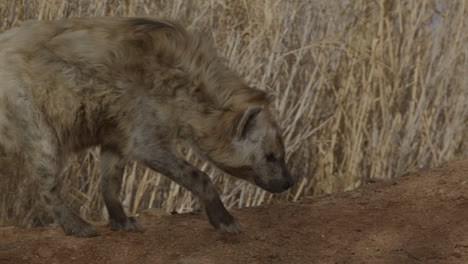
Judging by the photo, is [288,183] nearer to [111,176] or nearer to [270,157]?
[270,157]

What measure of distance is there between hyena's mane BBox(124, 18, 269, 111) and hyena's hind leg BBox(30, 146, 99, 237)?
823 millimetres

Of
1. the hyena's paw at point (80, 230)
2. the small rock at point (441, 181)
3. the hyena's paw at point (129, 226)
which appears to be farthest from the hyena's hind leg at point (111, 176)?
the small rock at point (441, 181)

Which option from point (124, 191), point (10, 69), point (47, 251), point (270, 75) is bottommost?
point (124, 191)

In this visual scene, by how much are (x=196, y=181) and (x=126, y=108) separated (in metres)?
0.56

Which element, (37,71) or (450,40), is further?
(450,40)

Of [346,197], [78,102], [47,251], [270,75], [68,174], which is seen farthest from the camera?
[270,75]

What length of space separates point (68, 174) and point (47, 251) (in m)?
1.61

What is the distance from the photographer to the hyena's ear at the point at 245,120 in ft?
13.8

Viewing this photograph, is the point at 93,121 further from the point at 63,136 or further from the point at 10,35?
the point at 10,35

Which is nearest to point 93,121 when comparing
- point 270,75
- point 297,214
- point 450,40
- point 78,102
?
point 78,102

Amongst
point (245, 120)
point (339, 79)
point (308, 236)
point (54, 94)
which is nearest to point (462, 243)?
point (308, 236)

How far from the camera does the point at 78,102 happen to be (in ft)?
13.5

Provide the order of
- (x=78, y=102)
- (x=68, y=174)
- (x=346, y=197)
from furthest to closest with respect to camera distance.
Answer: (x=68, y=174) < (x=346, y=197) < (x=78, y=102)

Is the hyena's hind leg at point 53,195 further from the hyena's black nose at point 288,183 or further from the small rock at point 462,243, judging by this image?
the small rock at point 462,243
